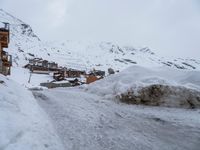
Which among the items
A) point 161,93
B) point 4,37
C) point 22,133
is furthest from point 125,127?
point 4,37

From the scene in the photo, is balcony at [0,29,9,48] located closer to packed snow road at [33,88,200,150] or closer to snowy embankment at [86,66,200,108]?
snowy embankment at [86,66,200,108]

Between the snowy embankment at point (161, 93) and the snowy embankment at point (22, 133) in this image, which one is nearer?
the snowy embankment at point (22, 133)

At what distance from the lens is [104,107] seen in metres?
9.44

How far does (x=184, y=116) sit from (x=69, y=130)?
4255 millimetres

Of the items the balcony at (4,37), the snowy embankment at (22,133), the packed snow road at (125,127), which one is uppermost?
the balcony at (4,37)

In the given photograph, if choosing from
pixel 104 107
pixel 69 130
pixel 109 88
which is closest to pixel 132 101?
pixel 104 107

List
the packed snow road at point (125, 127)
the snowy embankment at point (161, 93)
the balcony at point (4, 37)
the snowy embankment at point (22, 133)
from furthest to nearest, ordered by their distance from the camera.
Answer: the balcony at point (4, 37), the snowy embankment at point (161, 93), the packed snow road at point (125, 127), the snowy embankment at point (22, 133)

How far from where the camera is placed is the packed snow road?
5.25 metres

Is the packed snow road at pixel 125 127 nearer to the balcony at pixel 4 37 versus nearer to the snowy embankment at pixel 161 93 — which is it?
the snowy embankment at pixel 161 93

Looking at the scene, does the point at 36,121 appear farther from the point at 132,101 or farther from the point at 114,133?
the point at 132,101

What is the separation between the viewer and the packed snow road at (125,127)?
5.25 m

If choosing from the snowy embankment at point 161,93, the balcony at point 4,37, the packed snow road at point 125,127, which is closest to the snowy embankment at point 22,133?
the packed snow road at point 125,127

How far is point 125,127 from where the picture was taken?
6.64m

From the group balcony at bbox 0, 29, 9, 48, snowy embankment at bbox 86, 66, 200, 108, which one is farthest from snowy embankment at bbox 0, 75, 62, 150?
balcony at bbox 0, 29, 9, 48
